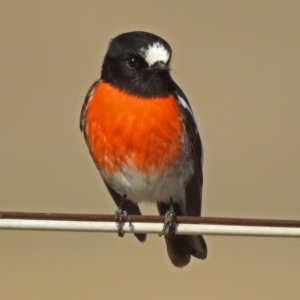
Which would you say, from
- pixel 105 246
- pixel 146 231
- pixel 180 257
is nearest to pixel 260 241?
pixel 105 246

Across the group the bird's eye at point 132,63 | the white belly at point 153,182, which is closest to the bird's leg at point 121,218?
the white belly at point 153,182

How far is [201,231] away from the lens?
4.55 meters

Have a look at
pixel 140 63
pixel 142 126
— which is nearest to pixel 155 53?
pixel 140 63

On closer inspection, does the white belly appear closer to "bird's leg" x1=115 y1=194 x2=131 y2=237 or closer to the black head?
"bird's leg" x1=115 y1=194 x2=131 y2=237

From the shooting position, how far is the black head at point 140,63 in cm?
589

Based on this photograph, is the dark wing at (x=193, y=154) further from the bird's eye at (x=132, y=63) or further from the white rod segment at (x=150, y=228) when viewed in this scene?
the white rod segment at (x=150, y=228)

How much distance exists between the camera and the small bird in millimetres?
5871

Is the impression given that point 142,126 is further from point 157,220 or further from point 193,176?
point 157,220

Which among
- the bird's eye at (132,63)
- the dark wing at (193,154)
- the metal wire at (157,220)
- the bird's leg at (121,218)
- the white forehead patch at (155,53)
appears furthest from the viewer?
the dark wing at (193,154)

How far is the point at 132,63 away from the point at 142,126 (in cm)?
42

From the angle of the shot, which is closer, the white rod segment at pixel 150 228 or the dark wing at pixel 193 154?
the white rod segment at pixel 150 228

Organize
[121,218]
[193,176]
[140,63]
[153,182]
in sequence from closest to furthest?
1. [121,218]
2. [140,63]
3. [153,182]
4. [193,176]

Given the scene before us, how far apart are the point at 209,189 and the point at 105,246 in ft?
3.50

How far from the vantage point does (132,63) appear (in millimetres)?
6016
